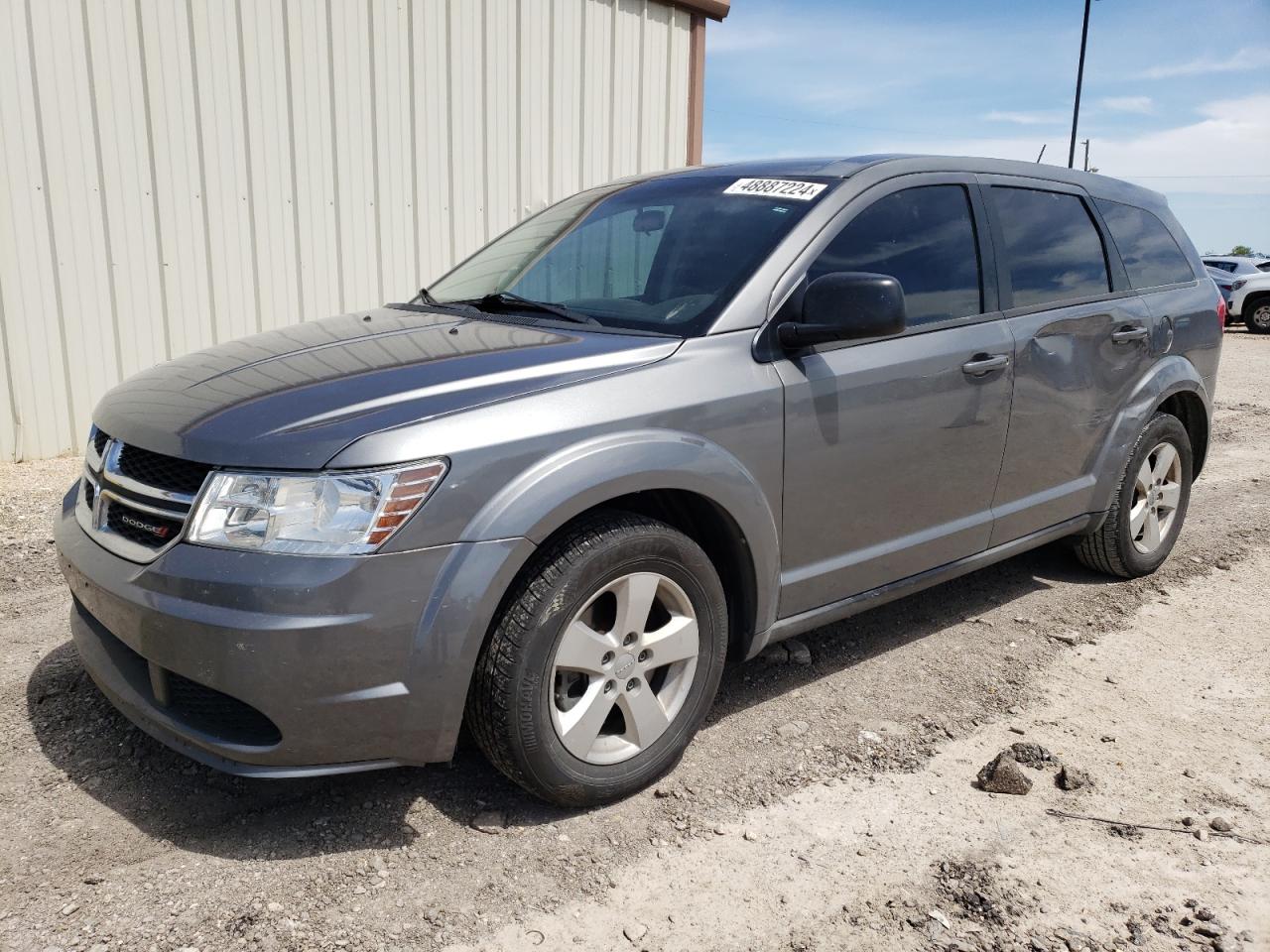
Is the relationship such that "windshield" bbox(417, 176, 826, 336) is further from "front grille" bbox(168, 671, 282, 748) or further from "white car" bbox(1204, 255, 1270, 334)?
"white car" bbox(1204, 255, 1270, 334)

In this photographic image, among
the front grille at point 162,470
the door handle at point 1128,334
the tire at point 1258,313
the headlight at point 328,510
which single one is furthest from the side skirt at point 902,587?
the tire at point 1258,313

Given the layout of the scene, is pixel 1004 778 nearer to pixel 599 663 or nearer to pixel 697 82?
pixel 599 663

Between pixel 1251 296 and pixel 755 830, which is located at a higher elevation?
pixel 755 830

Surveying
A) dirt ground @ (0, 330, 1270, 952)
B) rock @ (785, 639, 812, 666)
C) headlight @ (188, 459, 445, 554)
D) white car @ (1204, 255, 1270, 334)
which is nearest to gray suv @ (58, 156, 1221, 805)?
headlight @ (188, 459, 445, 554)

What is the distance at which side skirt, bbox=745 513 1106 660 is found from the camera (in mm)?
3184

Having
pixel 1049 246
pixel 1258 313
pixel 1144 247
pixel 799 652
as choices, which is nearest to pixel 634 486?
pixel 799 652

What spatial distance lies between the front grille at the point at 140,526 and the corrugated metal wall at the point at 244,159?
14.1ft

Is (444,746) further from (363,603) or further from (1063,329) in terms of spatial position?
(1063,329)

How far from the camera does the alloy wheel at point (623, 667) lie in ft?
8.66

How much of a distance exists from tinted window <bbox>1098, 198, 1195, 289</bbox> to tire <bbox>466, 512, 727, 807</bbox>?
2753mm

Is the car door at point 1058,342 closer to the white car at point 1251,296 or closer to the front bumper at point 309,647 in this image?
the front bumper at point 309,647

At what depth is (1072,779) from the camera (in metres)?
2.93

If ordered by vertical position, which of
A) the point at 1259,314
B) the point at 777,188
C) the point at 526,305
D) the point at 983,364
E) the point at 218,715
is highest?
the point at 777,188

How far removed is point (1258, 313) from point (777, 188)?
2221 centimetres
